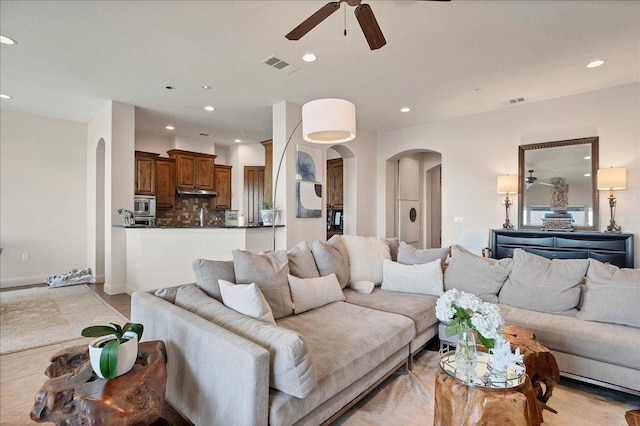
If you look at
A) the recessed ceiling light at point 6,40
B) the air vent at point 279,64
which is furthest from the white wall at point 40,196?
the air vent at point 279,64

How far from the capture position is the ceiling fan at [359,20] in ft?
6.90

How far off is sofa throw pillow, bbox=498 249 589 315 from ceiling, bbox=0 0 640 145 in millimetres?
2140

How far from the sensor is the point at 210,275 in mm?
2229

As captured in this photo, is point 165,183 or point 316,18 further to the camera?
point 165,183

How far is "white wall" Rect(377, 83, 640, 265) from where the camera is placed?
429cm

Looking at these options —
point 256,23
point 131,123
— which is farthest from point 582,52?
point 131,123

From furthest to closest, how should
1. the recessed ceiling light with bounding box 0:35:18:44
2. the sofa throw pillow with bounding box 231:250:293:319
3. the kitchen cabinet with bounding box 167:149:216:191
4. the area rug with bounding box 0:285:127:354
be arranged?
the kitchen cabinet with bounding box 167:149:216:191 → the area rug with bounding box 0:285:127:354 → the recessed ceiling light with bounding box 0:35:18:44 → the sofa throw pillow with bounding box 231:250:293:319

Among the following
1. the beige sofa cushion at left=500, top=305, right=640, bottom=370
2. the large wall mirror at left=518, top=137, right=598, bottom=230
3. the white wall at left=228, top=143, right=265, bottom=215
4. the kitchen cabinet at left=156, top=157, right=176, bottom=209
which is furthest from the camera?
the white wall at left=228, top=143, right=265, bottom=215

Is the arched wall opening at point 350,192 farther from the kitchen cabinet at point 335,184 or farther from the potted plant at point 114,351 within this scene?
the potted plant at point 114,351

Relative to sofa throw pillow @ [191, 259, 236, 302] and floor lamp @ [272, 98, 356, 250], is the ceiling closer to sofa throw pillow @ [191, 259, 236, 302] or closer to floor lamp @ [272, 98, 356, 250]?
floor lamp @ [272, 98, 356, 250]

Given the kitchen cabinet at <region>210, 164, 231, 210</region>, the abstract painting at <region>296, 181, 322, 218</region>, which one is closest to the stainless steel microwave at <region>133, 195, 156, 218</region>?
the kitchen cabinet at <region>210, 164, 231, 210</region>

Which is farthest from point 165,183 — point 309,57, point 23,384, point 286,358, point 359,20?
point 286,358

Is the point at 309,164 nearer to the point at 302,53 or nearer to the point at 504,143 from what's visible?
the point at 302,53

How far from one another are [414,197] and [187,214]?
542 cm
